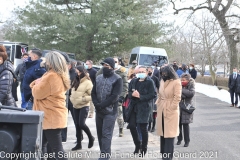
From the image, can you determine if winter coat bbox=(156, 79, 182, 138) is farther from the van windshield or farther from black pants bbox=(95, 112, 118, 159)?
the van windshield

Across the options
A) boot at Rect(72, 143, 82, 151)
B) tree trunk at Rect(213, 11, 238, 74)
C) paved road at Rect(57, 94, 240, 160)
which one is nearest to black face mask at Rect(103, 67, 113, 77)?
paved road at Rect(57, 94, 240, 160)

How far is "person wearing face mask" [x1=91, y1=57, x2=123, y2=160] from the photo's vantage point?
6711 millimetres

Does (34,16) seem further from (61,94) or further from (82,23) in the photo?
(61,94)

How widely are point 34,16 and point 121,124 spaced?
20.1 m

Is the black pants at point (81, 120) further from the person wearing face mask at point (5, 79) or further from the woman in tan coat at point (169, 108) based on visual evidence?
the person wearing face mask at point (5, 79)

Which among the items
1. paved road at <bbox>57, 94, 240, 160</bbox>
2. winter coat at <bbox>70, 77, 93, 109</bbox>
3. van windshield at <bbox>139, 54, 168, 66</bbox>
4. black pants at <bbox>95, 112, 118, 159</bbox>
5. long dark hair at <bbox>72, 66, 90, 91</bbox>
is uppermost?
van windshield at <bbox>139, 54, 168, 66</bbox>

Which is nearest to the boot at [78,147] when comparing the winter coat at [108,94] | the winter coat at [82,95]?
the winter coat at [82,95]

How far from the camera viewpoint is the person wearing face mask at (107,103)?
22.0 feet

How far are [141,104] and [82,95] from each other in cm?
127

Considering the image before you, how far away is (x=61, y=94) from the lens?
5.60 m

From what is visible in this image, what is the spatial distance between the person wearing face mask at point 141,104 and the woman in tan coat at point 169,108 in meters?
0.45

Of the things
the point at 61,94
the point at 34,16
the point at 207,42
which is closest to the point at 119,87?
the point at 61,94

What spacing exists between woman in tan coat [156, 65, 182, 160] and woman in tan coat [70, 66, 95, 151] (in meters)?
1.63

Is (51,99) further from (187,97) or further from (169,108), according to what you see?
(187,97)
